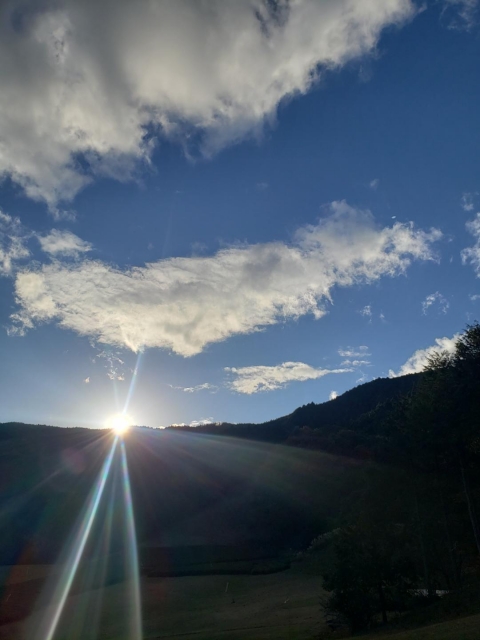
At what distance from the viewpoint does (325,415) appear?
559 feet

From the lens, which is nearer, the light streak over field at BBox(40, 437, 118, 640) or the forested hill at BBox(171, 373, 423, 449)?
the light streak over field at BBox(40, 437, 118, 640)

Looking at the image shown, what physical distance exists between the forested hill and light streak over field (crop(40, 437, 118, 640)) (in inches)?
1649

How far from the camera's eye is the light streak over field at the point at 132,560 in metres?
33.4

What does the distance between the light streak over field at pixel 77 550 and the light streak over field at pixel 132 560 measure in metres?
5.09

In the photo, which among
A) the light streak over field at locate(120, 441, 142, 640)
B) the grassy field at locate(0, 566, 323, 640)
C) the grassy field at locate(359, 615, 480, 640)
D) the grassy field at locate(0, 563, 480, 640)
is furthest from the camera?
the light streak over field at locate(120, 441, 142, 640)

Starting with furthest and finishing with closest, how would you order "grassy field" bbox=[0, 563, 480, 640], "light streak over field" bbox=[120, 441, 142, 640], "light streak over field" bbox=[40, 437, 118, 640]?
"light streak over field" bbox=[40, 437, 118, 640]
"light streak over field" bbox=[120, 441, 142, 640]
"grassy field" bbox=[0, 563, 480, 640]

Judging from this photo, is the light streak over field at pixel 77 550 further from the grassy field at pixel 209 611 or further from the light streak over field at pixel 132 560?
the light streak over field at pixel 132 560

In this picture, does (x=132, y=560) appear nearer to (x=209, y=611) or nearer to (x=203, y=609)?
(x=203, y=609)

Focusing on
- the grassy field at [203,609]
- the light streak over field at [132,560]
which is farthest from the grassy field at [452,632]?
the light streak over field at [132,560]

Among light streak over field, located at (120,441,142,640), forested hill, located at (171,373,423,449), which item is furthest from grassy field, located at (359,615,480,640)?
forested hill, located at (171,373,423,449)

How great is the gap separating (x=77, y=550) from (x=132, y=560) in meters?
19.6

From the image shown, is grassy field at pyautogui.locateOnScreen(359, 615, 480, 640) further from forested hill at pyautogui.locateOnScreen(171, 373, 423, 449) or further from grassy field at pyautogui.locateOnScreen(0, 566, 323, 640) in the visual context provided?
forested hill at pyautogui.locateOnScreen(171, 373, 423, 449)

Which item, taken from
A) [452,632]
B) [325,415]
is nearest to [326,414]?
[325,415]

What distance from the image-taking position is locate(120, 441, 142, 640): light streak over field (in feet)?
110
